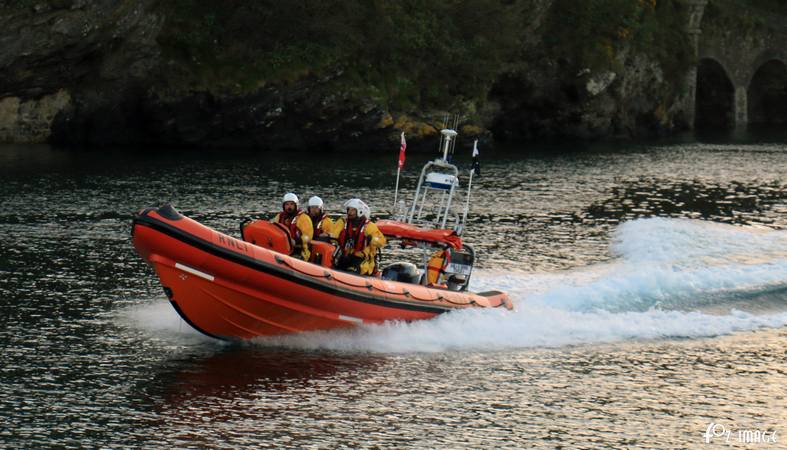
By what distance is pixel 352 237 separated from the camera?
55.2 ft

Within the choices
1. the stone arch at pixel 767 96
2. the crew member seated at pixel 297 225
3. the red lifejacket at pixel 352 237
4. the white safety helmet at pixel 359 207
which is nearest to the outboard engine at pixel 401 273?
the red lifejacket at pixel 352 237

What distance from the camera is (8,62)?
4044cm

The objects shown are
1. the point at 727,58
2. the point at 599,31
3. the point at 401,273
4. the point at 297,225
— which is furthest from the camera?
the point at 727,58

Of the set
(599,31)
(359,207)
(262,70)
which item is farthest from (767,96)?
(359,207)

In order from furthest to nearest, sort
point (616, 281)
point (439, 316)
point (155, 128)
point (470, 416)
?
point (155, 128) < point (616, 281) < point (439, 316) < point (470, 416)

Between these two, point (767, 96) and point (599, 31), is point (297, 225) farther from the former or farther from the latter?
point (767, 96)

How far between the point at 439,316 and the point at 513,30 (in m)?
38.9

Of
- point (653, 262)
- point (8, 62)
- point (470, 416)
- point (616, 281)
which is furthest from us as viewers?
point (8, 62)

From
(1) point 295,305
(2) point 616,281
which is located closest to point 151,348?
(1) point 295,305

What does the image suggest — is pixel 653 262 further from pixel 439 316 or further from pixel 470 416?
pixel 470 416

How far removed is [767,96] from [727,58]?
9.47 m

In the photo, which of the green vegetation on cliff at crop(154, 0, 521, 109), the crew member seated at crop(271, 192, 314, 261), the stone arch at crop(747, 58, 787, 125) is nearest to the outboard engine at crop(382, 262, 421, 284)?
the crew member seated at crop(271, 192, 314, 261)

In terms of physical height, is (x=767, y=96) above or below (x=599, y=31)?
below

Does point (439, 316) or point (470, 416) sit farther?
point (439, 316)
